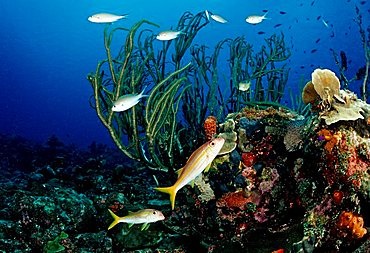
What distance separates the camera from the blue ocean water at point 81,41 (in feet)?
169

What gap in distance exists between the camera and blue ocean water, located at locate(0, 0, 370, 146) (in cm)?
5150

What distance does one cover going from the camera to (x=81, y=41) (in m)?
90.6

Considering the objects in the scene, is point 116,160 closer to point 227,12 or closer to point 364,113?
point 364,113

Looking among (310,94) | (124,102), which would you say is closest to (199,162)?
(310,94)

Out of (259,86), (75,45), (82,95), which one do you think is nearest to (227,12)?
(259,86)

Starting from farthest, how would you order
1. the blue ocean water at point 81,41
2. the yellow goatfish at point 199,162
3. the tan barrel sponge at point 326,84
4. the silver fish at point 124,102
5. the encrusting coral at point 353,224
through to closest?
the blue ocean water at point 81,41, the silver fish at point 124,102, the tan barrel sponge at point 326,84, the encrusting coral at point 353,224, the yellow goatfish at point 199,162

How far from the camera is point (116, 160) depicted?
672 inches

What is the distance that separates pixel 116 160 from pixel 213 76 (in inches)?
477

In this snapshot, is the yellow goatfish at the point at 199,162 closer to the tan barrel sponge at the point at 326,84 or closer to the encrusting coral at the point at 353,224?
the encrusting coral at the point at 353,224

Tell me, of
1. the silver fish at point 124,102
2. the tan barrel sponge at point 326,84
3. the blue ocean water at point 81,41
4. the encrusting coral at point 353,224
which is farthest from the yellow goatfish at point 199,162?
the blue ocean water at point 81,41

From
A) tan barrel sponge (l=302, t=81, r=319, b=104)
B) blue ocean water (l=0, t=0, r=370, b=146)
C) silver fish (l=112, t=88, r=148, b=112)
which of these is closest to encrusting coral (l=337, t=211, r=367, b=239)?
tan barrel sponge (l=302, t=81, r=319, b=104)

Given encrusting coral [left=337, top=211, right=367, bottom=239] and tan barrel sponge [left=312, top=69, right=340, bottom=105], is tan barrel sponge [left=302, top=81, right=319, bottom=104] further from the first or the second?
encrusting coral [left=337, top=211, right=367, bottom=239]

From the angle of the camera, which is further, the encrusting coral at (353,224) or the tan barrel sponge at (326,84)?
the tan barrel sponge at (326,84)

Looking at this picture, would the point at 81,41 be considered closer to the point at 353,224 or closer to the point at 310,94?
the point at 310,94
